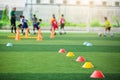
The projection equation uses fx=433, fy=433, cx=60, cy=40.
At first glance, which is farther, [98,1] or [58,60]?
[98,1]

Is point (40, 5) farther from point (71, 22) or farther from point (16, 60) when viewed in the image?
point (16, 60)

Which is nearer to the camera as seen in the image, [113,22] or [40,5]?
[113,22]

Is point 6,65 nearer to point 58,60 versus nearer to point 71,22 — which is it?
point 58,60

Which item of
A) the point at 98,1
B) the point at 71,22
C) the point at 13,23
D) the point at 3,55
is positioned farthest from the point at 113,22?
the point at 3,55

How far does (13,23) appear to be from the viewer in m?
31.8

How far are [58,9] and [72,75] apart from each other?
1589 inches

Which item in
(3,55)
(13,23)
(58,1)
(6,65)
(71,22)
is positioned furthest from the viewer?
(58,1)

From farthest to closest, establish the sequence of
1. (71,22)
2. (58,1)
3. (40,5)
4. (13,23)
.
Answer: (58,1), (40,5), (71,22), (13,23)

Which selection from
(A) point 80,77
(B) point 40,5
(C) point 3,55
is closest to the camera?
(A) point 80,77

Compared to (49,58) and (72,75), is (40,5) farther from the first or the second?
(72,75)

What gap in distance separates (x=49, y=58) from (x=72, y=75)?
4.14 meters

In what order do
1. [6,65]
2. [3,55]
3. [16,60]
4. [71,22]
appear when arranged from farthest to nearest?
[71,22] < [3,55] < [16,60] < [6,65]

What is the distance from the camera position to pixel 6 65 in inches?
510

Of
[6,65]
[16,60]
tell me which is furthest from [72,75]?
[16,60]
